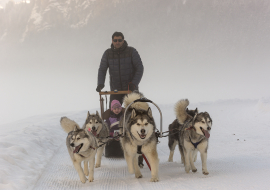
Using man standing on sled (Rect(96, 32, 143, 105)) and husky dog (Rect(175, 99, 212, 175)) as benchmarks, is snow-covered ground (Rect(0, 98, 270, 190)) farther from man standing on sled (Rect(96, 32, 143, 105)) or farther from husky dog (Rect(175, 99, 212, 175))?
man standing on sled (Rect(96, 32, 143, 105))

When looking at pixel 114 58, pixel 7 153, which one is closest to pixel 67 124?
pixel 7 153

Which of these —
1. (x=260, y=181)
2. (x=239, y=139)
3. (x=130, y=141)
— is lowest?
(x=239, y=139)

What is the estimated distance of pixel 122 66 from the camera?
568 cm

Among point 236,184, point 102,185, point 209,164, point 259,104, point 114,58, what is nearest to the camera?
point 236,184

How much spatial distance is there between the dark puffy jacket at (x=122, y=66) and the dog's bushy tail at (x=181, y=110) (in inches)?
60.8

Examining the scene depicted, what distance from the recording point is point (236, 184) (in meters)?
3.08

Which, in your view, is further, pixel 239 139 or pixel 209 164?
pixel 239 139

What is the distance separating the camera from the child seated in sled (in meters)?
5.05

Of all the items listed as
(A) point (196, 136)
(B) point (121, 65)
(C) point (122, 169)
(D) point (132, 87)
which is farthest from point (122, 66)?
(A) point (196, 136)

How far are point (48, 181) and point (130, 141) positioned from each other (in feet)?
4.32

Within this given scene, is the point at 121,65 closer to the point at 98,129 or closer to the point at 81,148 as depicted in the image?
the point at 98,129

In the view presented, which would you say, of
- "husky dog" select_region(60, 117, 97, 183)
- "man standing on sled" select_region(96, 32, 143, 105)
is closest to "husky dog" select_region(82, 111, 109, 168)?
"husky dog" select_region(60, 117, 97, 183)

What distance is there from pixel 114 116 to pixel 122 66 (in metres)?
1.21

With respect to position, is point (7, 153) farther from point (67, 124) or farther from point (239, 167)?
point (239, 167)
